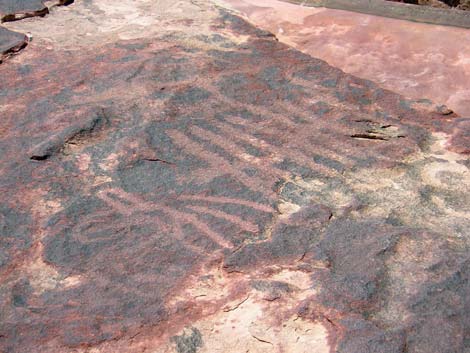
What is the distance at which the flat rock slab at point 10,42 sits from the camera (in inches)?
90.1

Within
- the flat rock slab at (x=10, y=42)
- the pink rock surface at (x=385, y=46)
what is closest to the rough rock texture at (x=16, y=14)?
the flat rock slab at (x=10, y=42)

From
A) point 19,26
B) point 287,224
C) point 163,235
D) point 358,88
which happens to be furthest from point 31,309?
point 19,26

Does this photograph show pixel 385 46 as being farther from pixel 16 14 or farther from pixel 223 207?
pixel 16 14

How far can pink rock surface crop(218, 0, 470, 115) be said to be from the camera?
216 centimetres

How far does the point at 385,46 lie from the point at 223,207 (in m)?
1.09

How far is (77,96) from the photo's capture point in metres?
2.01

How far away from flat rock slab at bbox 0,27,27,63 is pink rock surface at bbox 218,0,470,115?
83 centimetres

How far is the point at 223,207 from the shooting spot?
5.16 ft

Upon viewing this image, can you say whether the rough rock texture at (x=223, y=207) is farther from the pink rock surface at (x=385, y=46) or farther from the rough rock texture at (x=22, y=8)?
the rough rock texture at (x=22, y=8)

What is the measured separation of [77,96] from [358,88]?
32.0 inches

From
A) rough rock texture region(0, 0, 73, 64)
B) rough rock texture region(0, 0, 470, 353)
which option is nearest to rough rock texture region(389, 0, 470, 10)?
rough rock texture region(0, 0, 470, 353)

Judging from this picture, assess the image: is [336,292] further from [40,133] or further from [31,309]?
[40,133]

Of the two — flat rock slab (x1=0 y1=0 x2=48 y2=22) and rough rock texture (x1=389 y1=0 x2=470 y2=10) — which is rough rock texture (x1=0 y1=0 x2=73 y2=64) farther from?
rough rock texture (x1=389 y1=0 x2=470 y2=10)

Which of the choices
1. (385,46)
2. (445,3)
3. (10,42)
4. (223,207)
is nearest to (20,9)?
(10,42)
